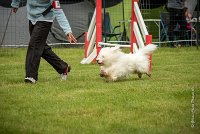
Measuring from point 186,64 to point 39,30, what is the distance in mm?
4489

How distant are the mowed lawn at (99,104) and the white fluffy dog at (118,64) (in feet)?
0.55

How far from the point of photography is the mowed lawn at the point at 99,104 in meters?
5.85

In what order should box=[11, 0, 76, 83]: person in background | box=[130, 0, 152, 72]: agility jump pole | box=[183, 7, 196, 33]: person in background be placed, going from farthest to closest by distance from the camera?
1. box=[183, 7, 196, 33]: person in background
2. box=[130, 0, 152, 72]: agility jump pole
3. box=[11, 0, 76, 83]: person in background

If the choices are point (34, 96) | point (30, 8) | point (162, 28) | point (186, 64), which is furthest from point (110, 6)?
point (34, 96)

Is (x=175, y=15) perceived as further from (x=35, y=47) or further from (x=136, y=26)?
(x=35, y=47)

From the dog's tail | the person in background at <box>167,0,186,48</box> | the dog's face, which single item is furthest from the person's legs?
the person in background at <box>167,0,186,48</box>

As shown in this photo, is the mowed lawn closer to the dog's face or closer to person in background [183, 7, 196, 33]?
the dog's face

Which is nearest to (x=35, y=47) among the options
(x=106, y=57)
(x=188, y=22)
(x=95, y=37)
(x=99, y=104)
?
(x=106, y=57)

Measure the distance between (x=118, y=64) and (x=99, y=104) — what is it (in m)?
2.53

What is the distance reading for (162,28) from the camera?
18953 millimetres

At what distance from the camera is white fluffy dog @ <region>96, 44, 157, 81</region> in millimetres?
9578

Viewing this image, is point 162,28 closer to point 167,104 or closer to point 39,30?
point 39,30

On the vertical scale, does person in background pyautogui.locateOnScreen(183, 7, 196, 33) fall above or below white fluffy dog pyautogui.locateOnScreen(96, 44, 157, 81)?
below

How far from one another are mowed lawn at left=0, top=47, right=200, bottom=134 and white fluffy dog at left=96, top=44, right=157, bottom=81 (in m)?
0.17
